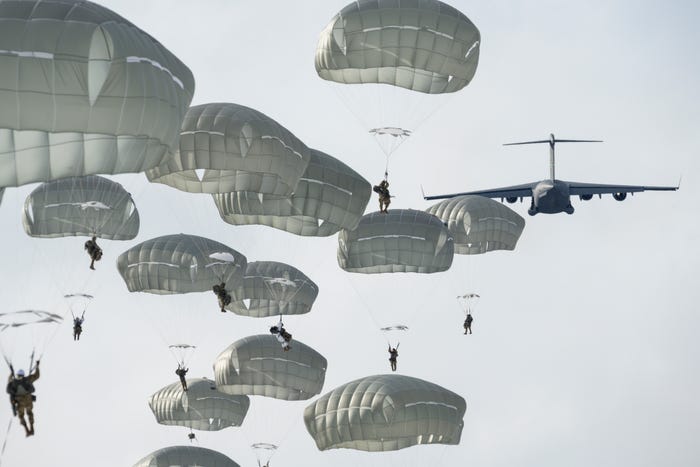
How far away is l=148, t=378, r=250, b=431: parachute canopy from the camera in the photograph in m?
74.6

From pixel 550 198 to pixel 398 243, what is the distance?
104 ft

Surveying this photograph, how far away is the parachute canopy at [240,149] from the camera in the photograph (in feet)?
167

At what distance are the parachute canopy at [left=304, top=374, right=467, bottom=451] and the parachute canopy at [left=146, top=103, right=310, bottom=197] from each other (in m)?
8.96

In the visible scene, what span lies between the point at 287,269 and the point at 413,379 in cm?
1395

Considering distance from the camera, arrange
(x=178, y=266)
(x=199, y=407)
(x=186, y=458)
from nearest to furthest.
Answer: (x=186, y=458) → (x=178, y=266) → (x=199, y=407)

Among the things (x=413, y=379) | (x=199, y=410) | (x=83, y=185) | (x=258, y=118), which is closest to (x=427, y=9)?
(x=258, y=118)

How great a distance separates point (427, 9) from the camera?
2142 inches

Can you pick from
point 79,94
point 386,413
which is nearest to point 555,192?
point 386,413

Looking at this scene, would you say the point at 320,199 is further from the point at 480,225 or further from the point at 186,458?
the point at 480,225

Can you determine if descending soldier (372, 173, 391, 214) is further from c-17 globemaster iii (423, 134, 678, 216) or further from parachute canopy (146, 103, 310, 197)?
c-17 globemaster iii (423, 134, 678, 216)

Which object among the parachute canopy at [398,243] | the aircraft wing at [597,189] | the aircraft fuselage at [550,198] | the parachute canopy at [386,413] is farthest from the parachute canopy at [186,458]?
the aircraft wing at [597,189]

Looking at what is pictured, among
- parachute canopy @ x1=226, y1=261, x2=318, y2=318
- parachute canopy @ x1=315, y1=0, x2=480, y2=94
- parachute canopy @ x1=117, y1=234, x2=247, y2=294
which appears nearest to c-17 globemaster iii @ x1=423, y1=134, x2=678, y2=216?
parachute canopy @ x1=226, y1=261, x2=318, y2=318

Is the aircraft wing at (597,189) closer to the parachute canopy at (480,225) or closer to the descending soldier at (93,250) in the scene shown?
the parachute canopy at (480,225)

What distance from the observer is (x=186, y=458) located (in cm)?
6297
